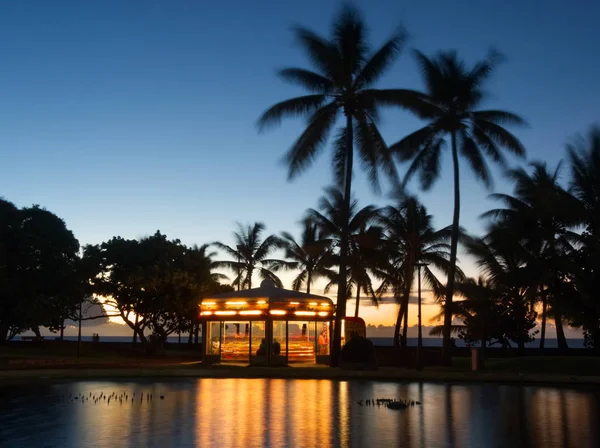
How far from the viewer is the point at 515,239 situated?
142 ft

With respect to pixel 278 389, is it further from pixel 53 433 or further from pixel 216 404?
pixel 53 433

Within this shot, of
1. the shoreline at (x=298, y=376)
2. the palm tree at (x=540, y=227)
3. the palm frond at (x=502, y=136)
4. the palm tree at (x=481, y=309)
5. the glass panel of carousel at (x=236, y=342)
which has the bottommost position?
the shoreline at (x=298, y=376)

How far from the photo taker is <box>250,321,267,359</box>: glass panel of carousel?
37.7 m

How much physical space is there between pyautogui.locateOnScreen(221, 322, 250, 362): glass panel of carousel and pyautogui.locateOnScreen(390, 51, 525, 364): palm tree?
11835mm

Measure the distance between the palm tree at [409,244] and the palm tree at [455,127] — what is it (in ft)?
19.2

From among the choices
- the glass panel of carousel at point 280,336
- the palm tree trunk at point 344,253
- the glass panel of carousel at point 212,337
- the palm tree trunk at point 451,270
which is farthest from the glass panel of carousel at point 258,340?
the palm tree trunk at point 451,270

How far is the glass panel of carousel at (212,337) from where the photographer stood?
3916cm

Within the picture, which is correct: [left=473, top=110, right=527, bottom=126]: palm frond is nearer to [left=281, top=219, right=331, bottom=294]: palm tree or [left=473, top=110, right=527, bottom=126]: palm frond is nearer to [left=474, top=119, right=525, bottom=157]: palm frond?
[left=474, top=119, right=525, bottom=157]: palm frond

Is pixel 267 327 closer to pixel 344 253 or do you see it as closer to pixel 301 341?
pixel 301 341

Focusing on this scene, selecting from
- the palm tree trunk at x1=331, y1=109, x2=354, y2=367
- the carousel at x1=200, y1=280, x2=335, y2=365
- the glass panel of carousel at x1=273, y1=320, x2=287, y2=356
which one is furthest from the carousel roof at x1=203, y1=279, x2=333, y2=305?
the palm tree trunk at x1=331, y1=109, x2=354, y2=367

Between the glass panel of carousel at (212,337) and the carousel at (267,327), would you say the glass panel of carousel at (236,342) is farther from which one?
the glass panel of carousel at (212,337)

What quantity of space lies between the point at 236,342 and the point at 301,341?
3.88m

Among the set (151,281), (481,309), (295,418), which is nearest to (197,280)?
(151,281)

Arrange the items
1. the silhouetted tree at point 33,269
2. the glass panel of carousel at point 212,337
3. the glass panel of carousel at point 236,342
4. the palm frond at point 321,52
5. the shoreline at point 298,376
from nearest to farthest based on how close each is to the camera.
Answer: the shoreline at point 298,376 → the palm frond at point 321,52 → the glass panel of carousel at point 236,342 → the glass panel of carousel at point 212,337 → the silhouetted tree at point 33,269
